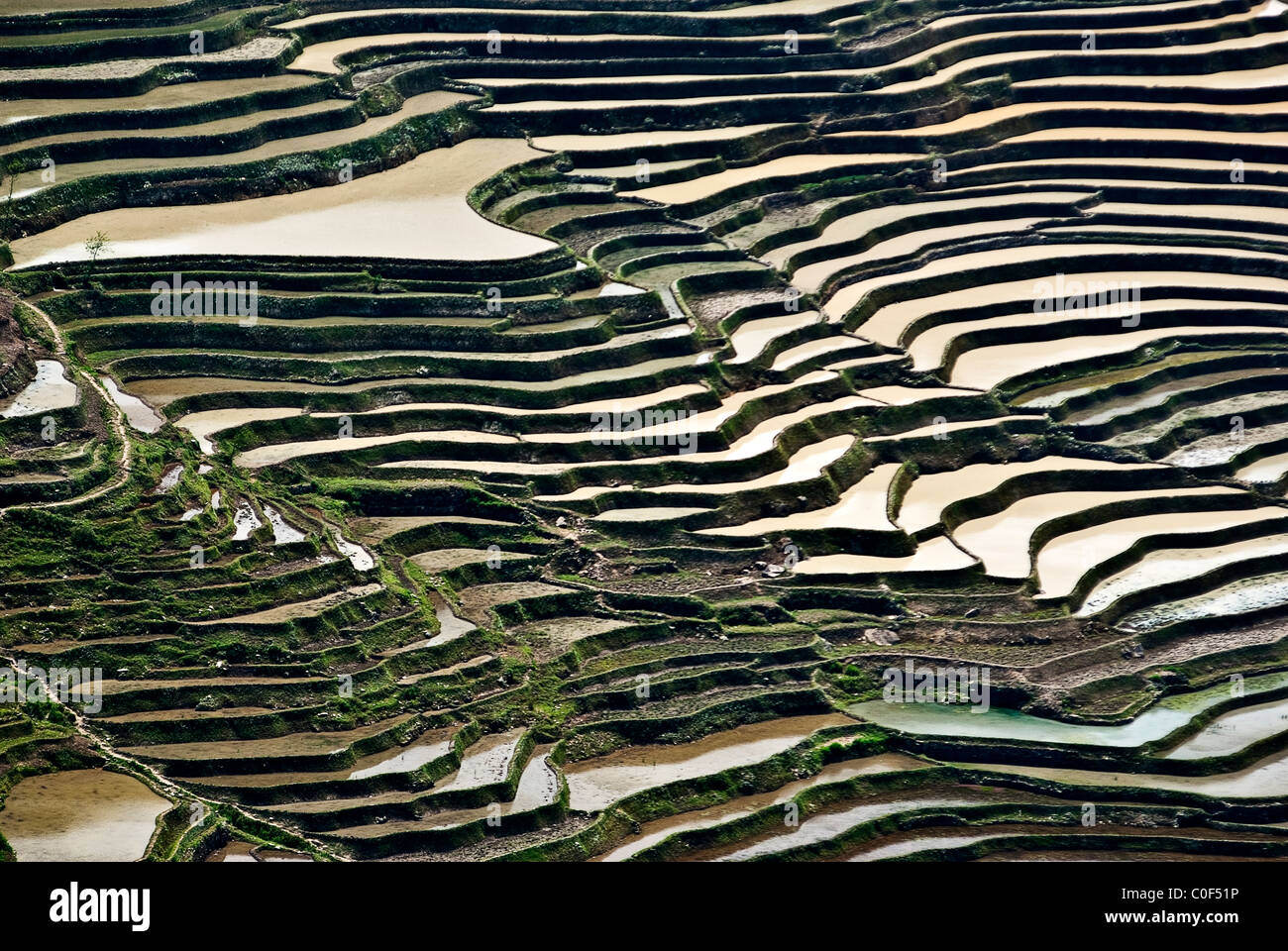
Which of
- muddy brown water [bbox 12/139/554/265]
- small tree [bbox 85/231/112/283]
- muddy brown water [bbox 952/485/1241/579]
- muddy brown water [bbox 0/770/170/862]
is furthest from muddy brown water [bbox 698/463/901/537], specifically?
small tree [bbox 85/231/112/283]

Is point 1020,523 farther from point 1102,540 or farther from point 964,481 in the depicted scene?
point 964,481

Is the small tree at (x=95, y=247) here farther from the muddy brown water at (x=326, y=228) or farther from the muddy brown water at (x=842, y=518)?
the muddy brown water at (x=842, y=518)

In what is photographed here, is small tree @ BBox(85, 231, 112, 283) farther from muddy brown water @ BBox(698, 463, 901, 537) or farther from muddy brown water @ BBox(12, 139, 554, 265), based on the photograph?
muddy brown water @ BBox(698, 463, 901, 537)

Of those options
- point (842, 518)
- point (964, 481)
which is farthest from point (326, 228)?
point (964, 481)

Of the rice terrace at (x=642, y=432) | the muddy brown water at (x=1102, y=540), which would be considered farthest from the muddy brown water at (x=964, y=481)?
the muddy brown water at (x=1102, y=540)
